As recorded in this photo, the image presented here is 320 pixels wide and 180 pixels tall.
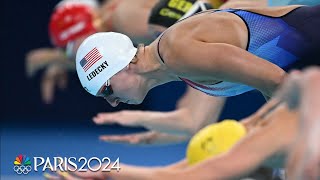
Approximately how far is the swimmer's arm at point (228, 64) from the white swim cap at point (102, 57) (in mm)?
496

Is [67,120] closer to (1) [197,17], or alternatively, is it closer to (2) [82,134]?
(2) [82,134]

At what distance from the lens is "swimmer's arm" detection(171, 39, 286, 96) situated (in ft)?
12.6

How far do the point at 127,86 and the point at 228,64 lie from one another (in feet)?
2.40

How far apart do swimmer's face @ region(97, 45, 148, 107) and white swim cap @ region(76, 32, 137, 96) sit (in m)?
0.03

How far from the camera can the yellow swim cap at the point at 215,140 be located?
3.74 meters

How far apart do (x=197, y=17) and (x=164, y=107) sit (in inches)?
213

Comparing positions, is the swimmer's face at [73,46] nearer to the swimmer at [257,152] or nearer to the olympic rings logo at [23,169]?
the olympic rings logo at [23,169]

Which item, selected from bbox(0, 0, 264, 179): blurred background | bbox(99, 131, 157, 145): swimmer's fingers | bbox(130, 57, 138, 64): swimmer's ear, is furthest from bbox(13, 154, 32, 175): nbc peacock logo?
bbox(0, 0, 264, 179): blurred background

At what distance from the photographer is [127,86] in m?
4.39

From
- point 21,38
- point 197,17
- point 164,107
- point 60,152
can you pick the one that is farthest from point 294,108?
point 21,38

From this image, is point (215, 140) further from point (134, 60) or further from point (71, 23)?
point (71, 23)

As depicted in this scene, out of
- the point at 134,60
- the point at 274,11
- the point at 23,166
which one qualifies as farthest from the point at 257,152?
the point at 23,166

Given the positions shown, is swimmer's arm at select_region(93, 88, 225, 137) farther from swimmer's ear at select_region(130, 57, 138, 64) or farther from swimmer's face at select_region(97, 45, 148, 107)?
swimmer's ear at select_region(130, 57, 138, 64)

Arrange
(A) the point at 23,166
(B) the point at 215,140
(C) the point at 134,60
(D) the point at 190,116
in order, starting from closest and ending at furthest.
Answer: (B) the point at 215,140
(C) the point at 134,60
(A) the point at 23,166
(D) the point at 190,116
